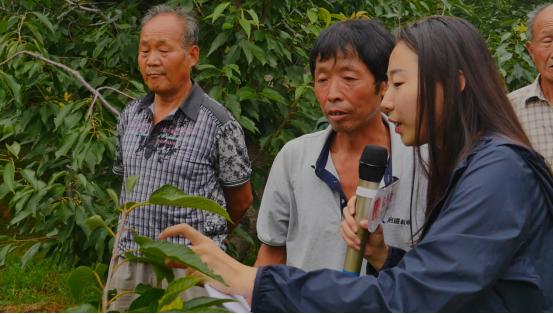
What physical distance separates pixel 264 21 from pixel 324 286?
2.57m

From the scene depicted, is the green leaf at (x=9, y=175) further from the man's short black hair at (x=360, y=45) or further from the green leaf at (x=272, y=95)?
the man's short black hair at (x=360, y=45)

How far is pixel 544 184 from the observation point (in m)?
1.41

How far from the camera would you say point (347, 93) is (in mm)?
2209

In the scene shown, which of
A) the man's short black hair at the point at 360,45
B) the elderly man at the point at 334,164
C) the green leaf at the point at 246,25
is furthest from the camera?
the green leaf at the point at 246,25

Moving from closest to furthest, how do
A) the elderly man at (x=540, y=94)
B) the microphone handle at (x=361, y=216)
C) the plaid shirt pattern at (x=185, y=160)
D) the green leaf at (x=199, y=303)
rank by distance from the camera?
the green leaf at (x=199, y=303), the microphone handle at (x=361, y=216), the plaid shirt pattern at (x=185, y=160), the elderly man at (x=540, y=94)

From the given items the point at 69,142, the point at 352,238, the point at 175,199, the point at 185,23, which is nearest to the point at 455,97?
the point at 352,238

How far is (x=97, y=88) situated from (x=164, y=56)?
79 centimetres

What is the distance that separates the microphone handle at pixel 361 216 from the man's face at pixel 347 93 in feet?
1.83

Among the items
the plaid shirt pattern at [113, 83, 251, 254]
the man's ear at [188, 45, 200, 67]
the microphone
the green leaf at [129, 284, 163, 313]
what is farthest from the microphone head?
the man's ear at [188, 45, 200, 67]

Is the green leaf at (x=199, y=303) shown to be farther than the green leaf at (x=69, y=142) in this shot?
No

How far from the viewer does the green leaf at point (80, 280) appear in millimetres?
1474

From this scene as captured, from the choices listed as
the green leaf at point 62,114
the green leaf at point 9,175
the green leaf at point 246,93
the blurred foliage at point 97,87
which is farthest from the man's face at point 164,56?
the green leaf at point 9,175

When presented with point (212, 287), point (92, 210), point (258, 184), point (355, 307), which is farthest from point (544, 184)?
point (258, 184)

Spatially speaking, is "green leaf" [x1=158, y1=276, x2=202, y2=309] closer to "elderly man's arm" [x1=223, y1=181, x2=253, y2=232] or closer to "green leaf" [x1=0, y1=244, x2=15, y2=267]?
"elderly man's arm" [x1=223, y1=181, x2=253, y2=232]
